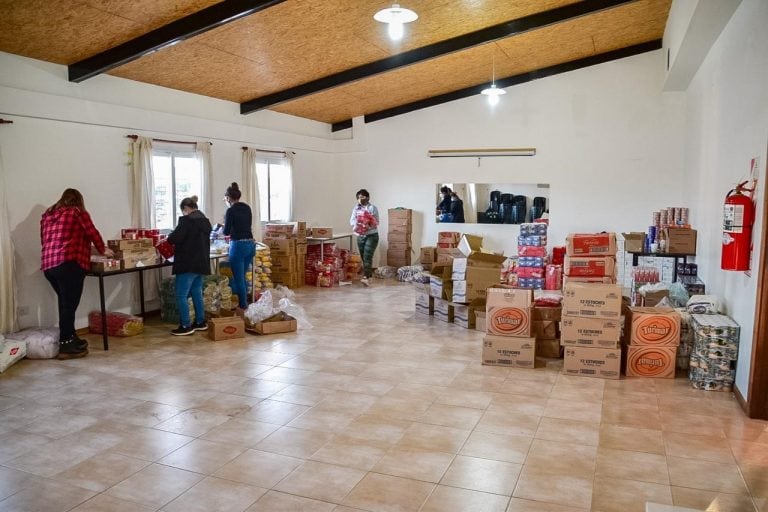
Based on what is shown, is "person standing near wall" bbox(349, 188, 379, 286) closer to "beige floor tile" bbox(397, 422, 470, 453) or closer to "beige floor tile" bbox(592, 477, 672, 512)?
"beige floor tile" bbox(397, 422, 470, 453)

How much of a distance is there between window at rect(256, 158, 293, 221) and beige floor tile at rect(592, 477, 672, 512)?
7.19 m

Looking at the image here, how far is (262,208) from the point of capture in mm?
9281

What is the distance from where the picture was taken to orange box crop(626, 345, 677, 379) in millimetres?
4648

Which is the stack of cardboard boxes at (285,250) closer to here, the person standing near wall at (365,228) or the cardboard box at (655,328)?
the person standing near wall at (365,228)

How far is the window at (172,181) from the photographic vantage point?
729 centimetres

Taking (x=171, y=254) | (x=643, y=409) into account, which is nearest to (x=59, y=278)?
(x=171, y=254)

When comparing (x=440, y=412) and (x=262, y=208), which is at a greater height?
(x=262, y=208)

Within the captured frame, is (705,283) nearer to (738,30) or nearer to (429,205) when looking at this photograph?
(738,30)

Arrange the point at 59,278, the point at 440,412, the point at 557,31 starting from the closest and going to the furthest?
the point at 440,412
the point at 59,278
the point at 557,31

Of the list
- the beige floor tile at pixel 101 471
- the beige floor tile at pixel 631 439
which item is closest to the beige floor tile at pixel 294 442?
the beige floor tile at pixel 101 471

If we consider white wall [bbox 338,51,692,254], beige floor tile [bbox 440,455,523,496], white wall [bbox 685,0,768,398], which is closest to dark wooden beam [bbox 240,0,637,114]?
white wall [bbox 685,0,768,398]

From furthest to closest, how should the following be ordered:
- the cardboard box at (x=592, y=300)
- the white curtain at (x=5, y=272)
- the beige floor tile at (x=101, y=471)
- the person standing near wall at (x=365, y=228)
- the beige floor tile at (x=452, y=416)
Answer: the person standing near wall at (x=365, y=228) → the white curtain at (x=5, y=272) → the cardboard box at (x=592, y=300) → the beige floor tile at (x=452, y=416) → the beige floor tile at (x=101, y=471)

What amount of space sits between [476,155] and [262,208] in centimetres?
374

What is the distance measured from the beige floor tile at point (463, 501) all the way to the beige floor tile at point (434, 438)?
47 cm
